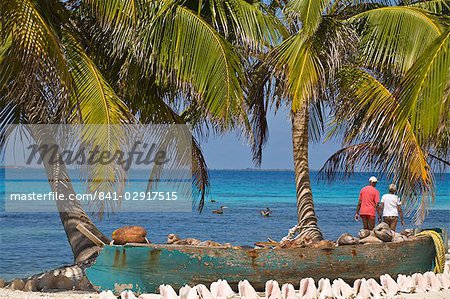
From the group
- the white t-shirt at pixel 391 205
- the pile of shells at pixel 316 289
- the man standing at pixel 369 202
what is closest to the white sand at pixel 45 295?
the pile of shells at pixel 316 289

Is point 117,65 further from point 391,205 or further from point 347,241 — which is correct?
point 391,205

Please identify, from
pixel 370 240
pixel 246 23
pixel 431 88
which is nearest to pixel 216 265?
pixel 370 240

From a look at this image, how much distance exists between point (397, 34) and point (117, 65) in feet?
17.0

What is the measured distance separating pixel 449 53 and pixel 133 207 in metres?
42.8

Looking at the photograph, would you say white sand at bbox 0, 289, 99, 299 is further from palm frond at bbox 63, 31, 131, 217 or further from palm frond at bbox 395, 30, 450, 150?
palm frond at bbox 395, 30, 450, 150

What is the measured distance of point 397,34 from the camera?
1434cm

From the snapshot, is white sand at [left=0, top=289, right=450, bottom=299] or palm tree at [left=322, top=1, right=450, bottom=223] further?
palm tree at [left=322, top=1, right=450, bottom=223]

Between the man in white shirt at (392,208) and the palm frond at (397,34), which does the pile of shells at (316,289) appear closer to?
the man in white shirt at (392,208)

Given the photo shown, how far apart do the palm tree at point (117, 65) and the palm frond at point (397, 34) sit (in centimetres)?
200

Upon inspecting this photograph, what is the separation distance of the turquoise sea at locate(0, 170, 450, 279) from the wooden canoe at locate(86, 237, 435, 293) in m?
11.0

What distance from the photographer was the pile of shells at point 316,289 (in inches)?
390

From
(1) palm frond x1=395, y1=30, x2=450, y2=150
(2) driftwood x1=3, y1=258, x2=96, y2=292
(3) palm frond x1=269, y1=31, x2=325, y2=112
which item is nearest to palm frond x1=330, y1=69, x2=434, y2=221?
(3) palm frond x1=269, y1=31, x2=325, y2=112

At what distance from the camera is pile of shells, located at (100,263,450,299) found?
9898 millimetres

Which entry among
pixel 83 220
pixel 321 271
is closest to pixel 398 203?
pixel 321 271
